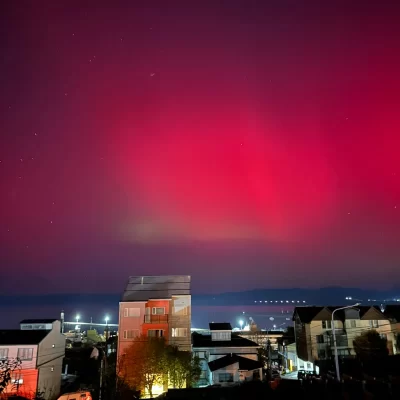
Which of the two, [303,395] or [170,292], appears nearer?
[303,395]

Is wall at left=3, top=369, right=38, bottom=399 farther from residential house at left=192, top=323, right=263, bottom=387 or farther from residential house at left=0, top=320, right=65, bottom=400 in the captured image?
residential house at left=192, top=323, right=263, bottom=387

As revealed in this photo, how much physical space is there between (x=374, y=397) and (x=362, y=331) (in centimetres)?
3679

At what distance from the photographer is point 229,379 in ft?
117

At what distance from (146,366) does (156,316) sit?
23.1 ft

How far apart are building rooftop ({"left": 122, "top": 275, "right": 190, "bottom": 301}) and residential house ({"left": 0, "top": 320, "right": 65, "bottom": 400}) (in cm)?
879

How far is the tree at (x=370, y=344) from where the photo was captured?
1622 inches

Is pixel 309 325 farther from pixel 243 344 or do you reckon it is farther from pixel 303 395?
pixel 303 395

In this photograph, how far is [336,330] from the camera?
46.2 meters

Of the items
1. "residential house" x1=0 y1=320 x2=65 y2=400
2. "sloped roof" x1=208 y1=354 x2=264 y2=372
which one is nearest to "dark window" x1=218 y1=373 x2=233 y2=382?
"sloped roof" x1=208 y1=354 x2=264 y2=372

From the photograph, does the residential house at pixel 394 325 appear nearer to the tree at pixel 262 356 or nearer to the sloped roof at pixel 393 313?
the sloped roof at pixel 393 313

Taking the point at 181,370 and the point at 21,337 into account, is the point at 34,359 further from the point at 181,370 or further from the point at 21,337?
the point at 181,370

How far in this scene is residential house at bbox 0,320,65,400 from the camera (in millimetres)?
34656

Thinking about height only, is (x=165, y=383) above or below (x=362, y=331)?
below

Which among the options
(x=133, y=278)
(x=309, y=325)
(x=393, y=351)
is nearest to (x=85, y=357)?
(x=133, y=278)
